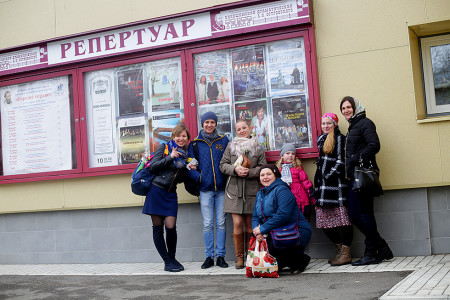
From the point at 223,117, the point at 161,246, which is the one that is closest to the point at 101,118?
the point at 223,117

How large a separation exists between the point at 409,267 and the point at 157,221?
332cm

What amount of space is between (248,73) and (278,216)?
262 cm

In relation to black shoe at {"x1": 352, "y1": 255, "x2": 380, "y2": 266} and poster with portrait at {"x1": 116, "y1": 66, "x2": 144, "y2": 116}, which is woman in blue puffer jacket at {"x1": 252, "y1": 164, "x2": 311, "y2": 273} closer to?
black shoe at {"x1": 352, "y1": 255, "x2": 380, "y2": 266}

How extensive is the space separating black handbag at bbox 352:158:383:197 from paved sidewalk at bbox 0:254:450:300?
91cm

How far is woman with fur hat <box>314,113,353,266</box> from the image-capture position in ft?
24.4

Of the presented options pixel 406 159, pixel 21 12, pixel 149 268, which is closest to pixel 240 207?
pixel 149 268

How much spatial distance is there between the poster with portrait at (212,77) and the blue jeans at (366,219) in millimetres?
2592

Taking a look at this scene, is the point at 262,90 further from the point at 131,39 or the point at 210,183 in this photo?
the point at 131,39

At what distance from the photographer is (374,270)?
6777 millimetres

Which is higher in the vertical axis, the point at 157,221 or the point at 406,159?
the point at 406,159

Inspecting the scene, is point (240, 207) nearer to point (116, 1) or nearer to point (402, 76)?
point (402, 76)

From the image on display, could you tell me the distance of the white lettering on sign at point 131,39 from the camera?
8.91 metres

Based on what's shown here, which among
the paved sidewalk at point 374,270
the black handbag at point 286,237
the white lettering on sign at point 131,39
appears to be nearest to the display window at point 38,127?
the white lettering on sign at point 131,39

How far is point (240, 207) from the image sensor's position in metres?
7.83
